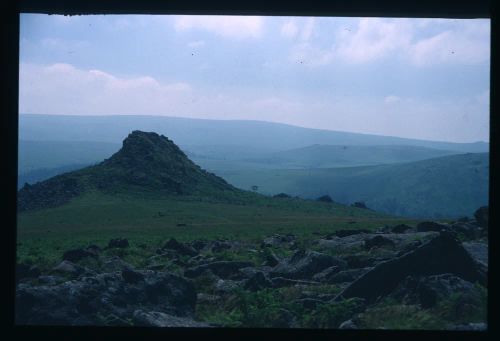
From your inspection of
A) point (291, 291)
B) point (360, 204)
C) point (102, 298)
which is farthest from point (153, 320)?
point (360, 204)

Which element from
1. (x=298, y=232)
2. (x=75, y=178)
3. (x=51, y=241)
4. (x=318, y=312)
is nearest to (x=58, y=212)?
→ (x=75, y=178)

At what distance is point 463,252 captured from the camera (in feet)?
35.8

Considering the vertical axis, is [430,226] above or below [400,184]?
below

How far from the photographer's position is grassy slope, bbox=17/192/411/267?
20.0 m

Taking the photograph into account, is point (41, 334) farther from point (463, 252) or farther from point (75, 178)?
point (75, 178)

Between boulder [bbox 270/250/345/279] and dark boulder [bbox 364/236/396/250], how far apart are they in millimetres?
1633

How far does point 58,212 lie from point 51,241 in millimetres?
8416

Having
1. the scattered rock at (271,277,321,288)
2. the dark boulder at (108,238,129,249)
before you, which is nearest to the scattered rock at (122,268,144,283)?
the scattered rock at (271,277,321,288)

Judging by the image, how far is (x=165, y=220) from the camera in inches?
1005

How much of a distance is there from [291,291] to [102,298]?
3650 millimetres

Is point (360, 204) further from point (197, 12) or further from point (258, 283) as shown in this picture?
point (197, 12)

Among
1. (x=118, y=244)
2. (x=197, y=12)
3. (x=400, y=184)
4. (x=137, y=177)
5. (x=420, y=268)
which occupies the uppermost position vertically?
(x=197, y=12)

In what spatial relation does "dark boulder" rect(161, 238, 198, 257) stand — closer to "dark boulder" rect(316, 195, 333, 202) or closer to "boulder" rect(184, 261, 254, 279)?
"boulder" rect(184, 261, 254, 279)

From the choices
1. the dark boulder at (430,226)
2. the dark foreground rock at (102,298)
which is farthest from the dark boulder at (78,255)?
the dark boulder at (430,226)
